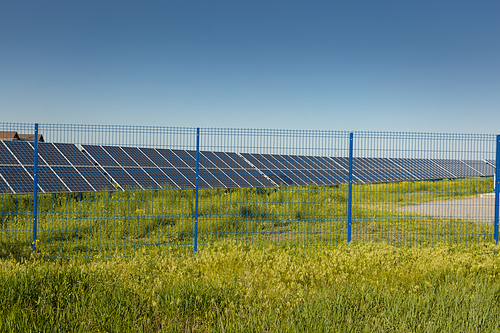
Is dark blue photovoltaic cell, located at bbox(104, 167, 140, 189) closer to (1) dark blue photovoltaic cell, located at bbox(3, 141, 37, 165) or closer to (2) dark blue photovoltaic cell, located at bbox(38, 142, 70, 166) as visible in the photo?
(2) dark blue photovoltaic cell, located at bbox(38, 142, 70, 166)

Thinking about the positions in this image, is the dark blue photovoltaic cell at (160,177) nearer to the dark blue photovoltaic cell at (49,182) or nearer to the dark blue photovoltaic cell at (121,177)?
the dark blue photovoltaic cell at (121,177)

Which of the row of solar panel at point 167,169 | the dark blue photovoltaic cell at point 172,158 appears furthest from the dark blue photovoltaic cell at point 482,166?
the dark blue photovoltaic cell at point 172,158

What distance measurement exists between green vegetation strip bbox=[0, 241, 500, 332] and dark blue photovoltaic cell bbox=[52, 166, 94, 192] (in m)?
2.75

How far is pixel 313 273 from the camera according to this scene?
587 centimetres

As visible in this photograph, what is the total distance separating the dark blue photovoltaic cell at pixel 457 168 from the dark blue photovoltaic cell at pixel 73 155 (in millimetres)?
9289

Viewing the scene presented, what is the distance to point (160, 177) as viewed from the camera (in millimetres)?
9797

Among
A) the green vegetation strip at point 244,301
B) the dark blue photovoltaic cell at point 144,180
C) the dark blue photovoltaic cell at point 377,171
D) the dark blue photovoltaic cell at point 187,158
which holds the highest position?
the dark blue photovoltaic cell at point 187,158

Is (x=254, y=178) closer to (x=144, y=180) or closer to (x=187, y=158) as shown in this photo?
(x=187, y=158)

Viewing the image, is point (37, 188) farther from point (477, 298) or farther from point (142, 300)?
point (477, 298)

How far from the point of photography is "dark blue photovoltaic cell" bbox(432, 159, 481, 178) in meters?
9.42

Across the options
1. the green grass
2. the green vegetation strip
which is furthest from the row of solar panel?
the green vegetation strip

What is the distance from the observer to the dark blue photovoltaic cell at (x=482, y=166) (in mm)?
9859

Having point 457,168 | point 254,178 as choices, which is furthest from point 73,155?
point 457,168

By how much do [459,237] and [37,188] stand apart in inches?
387
